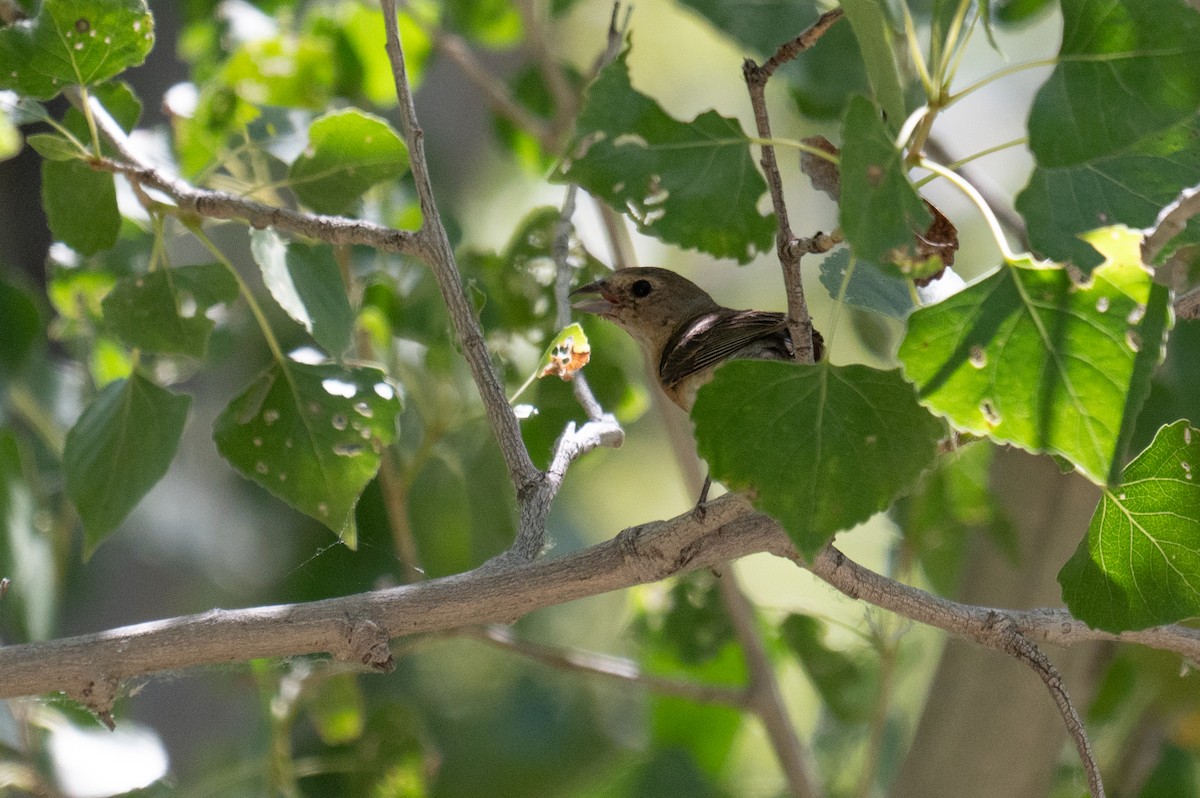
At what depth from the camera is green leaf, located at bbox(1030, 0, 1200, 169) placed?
1072 mm

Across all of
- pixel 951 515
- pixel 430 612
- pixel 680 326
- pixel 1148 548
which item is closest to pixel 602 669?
pixel 680 326

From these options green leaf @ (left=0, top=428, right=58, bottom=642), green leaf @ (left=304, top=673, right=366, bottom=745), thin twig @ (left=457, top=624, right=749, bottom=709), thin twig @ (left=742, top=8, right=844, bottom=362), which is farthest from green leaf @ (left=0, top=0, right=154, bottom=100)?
green leaf @ (left=304, top=673, right=366, bottom=745)

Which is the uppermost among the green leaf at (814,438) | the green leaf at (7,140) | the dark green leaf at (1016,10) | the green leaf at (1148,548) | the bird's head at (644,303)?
the green leaf at (7,140)

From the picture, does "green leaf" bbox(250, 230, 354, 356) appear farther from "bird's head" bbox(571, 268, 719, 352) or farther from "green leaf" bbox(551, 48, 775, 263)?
"bird's head" bbox(571, 268, 719, 352)

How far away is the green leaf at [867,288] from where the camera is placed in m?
1.22

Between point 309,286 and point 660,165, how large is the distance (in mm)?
579

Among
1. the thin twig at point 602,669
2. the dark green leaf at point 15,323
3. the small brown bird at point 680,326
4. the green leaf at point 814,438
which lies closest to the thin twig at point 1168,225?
the green leaf at point 814,438

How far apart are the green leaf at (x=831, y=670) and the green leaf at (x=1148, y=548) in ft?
4.58

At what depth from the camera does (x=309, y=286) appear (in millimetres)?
1582

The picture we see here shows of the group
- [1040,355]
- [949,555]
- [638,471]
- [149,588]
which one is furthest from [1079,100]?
[638,471]

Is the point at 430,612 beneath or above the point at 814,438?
above

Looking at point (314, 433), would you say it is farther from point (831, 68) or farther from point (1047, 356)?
point (831, 68)

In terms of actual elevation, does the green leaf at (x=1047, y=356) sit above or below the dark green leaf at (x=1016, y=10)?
below

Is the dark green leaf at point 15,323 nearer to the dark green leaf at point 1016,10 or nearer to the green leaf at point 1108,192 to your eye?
the green leaf at point 1108,192
